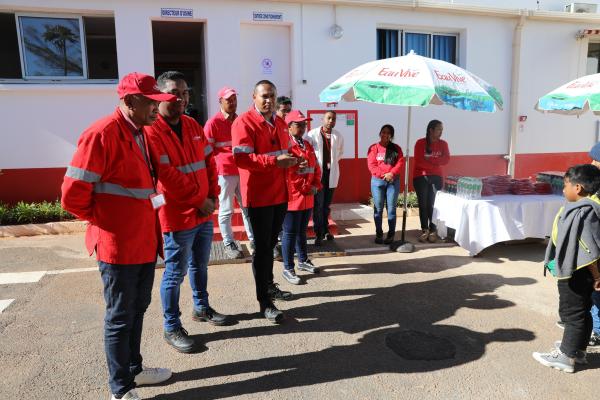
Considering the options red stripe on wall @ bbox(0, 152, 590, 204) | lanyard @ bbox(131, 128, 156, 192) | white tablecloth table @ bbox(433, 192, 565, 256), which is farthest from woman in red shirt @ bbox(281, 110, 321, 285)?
red stripe on wall @ bbox(0, 152, 590, 204)

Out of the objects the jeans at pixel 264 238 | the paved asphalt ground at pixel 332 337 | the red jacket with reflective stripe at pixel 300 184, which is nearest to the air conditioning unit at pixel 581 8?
the paved asphalt ground at pixel 332 337

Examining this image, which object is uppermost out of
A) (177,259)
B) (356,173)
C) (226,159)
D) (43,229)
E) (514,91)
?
Answer: (514,91)

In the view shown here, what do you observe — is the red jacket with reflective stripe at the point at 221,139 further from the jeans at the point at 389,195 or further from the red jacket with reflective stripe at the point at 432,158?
the red jacket with reflective stripe at the point at 432,158

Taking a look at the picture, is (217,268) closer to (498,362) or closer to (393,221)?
(393,221)

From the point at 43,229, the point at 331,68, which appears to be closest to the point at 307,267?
the point at 43,229

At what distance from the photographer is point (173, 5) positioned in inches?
312

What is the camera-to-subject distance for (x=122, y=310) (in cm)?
262

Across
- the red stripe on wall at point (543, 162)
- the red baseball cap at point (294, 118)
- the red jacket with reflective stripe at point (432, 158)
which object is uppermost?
the red baseball cap at point (294, 118)

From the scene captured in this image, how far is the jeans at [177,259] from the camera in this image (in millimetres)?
3365

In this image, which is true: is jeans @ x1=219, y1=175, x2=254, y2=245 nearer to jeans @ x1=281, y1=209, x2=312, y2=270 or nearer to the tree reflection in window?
jeans @ x1=281, y1=209, x2=312, y2=270

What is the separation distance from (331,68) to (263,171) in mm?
5526

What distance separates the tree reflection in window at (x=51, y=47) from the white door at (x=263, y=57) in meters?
3.01

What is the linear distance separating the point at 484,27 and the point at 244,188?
26.8 feet

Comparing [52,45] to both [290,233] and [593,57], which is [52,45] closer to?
[290,233]
